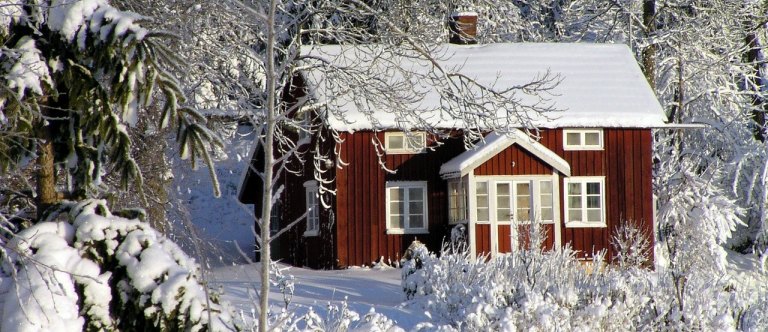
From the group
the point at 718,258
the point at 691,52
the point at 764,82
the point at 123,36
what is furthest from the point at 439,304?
the point at 764,82

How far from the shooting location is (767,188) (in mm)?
27344

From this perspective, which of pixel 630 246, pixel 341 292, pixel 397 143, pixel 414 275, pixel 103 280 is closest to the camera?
pixel 103 280


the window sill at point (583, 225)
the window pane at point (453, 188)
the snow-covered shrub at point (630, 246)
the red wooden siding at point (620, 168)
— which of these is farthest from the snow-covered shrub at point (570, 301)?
the red wooden siding at point (620, 168)

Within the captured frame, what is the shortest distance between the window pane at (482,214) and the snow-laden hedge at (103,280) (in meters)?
15.4

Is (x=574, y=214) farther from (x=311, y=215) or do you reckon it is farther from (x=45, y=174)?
(x=45, y=174)

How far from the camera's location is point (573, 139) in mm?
21531

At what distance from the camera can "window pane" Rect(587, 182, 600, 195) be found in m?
21.4

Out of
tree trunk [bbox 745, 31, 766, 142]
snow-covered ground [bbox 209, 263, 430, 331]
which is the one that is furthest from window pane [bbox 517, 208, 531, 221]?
tree trunk [bbox 745, 31, 766, 142]

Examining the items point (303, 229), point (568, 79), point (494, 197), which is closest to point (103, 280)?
point (494, 197)

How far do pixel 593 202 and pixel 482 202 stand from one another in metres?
2.47

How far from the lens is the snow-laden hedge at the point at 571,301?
1027 centimetres

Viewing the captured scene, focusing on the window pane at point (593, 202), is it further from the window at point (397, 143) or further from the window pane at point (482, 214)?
the window at point (397, 143)

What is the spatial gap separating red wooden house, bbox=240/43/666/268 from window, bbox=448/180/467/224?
2 centimetres

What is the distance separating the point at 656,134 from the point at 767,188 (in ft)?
10.8
